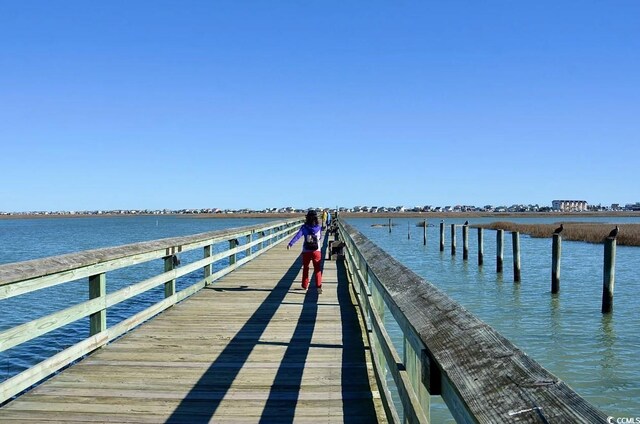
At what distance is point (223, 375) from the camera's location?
5.23 meters

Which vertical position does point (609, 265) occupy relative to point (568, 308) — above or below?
above

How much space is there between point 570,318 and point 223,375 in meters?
13.9

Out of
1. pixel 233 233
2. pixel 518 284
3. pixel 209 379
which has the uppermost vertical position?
pixel 233 233

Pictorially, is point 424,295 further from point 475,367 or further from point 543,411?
point 543,411

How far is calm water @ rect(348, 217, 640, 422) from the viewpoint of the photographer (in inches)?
398

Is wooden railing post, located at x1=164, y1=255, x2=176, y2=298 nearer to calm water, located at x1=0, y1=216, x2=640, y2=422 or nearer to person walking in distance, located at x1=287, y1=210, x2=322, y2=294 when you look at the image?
person walking in distance, located at x1=287, y1=210, x2=322, y2=294

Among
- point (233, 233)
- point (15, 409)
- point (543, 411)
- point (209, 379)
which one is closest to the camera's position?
point (543, 411)

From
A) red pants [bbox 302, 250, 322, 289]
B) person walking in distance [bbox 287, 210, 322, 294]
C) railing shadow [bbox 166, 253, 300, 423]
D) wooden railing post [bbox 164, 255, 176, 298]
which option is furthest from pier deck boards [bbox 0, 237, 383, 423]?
person walking in distance [bbox 287, 210, 322, 294]

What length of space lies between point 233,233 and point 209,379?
821cm

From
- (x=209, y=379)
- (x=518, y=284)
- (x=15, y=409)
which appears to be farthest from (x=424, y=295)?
(x=518, y=284)

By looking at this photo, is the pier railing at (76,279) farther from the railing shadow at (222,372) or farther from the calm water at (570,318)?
the calm water at (570,318)

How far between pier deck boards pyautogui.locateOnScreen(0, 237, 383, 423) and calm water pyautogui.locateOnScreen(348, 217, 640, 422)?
2.62 metres

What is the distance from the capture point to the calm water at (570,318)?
10.1 m

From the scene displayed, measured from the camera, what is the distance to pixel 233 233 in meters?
13.2
